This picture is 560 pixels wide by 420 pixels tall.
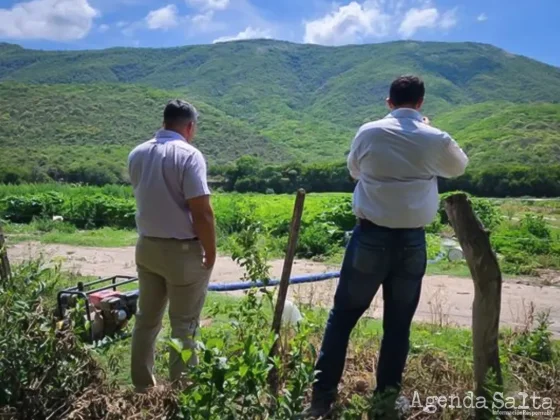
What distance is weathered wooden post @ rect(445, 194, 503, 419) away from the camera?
2.98m

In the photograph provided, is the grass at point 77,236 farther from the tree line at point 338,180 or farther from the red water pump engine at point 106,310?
the tree line at point 338,180

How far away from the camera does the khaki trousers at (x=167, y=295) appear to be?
10.5 ft

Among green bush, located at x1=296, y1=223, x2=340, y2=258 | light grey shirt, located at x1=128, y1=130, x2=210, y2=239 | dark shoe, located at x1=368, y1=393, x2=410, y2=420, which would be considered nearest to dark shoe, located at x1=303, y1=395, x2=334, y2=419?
dark shoe, located at x1=368, y1=393, x2=410, y2=420

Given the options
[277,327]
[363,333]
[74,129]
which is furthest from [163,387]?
[74,129]

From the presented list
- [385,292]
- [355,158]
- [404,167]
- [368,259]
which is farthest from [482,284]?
[355,158]

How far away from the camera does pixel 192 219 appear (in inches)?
125

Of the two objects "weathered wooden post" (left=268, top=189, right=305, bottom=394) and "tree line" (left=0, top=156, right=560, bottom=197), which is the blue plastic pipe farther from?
"tree line" (left=0, top=156, right=560, bottom=197)

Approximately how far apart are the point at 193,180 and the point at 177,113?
17.0 inches

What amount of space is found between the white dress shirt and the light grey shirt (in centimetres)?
88

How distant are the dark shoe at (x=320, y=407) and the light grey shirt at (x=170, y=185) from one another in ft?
3.52

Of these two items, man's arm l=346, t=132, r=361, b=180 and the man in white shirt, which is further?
man's arm l=346, t=132, r=361, b=180

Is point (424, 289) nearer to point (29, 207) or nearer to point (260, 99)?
point (29, 207)

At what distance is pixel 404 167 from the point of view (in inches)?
116

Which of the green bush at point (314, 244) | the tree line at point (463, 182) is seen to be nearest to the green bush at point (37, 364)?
the green bush at point (314, 244)
